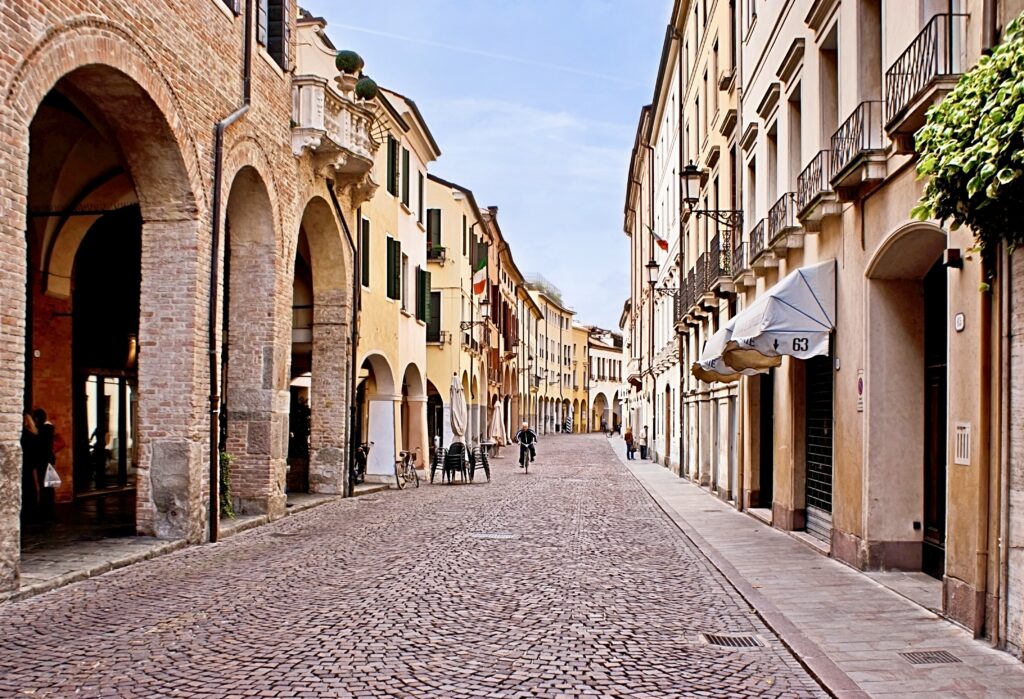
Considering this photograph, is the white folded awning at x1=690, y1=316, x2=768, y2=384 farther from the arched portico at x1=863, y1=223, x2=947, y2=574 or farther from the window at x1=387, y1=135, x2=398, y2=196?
the window at x1=387, y1=135, x2=398, y2=196

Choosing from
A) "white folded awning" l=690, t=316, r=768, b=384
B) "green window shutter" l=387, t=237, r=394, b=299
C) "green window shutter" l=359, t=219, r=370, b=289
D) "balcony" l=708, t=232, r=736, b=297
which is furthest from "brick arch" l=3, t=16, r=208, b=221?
"green window shutter" l=387, t=237, r=394, b=299

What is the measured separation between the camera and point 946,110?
6621mm

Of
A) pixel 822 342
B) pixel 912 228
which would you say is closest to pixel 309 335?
pixel 822 342

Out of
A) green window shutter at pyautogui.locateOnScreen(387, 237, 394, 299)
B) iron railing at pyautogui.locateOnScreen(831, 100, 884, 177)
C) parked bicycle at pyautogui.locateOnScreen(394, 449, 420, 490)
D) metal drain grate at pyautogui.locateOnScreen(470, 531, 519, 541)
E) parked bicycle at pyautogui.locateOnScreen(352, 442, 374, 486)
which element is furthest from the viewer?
green window shutter at pyautogui.locateOnScreen(387, 237, 394, 299)

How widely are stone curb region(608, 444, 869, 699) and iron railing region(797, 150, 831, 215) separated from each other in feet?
13.8

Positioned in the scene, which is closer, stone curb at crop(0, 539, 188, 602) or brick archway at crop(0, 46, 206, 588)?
stone curb at crop(0, 539, 188, 602)

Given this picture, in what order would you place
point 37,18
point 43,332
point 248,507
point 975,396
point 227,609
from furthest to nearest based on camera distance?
point 43,332, point 248,507, point 37,18, point 227,609, point 975,396

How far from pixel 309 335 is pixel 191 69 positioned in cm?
887

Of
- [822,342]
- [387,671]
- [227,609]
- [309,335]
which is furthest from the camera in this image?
[309,335]

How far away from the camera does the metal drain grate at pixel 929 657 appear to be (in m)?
6.80

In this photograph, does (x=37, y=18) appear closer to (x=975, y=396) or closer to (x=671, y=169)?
(x=975, y=396)

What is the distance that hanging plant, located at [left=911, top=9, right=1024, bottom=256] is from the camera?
5.88 m

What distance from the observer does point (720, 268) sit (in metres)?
20.3

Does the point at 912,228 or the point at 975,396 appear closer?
the point at 975,396
